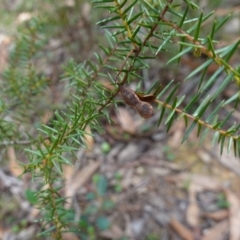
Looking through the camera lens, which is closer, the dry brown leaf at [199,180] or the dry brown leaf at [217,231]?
the dry brown leaf at [217,231]

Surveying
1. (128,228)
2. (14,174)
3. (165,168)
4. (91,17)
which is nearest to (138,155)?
(165,168)

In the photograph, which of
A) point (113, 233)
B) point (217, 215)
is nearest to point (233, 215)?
point (217, 215)

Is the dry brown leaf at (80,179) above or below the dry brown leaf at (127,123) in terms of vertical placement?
below

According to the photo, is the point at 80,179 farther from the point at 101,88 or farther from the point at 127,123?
the point at 101,88

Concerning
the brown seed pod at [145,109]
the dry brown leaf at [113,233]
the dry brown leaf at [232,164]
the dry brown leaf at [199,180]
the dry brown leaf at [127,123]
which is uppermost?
the dry brown leaf at [232,164]

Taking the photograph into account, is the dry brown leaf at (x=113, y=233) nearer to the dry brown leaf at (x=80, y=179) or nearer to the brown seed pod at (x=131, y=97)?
the dry brown leaf at (x=80, y=179)

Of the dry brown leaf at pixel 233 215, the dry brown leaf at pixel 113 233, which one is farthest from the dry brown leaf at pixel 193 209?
the dry brown leaf at pixel 113 233
